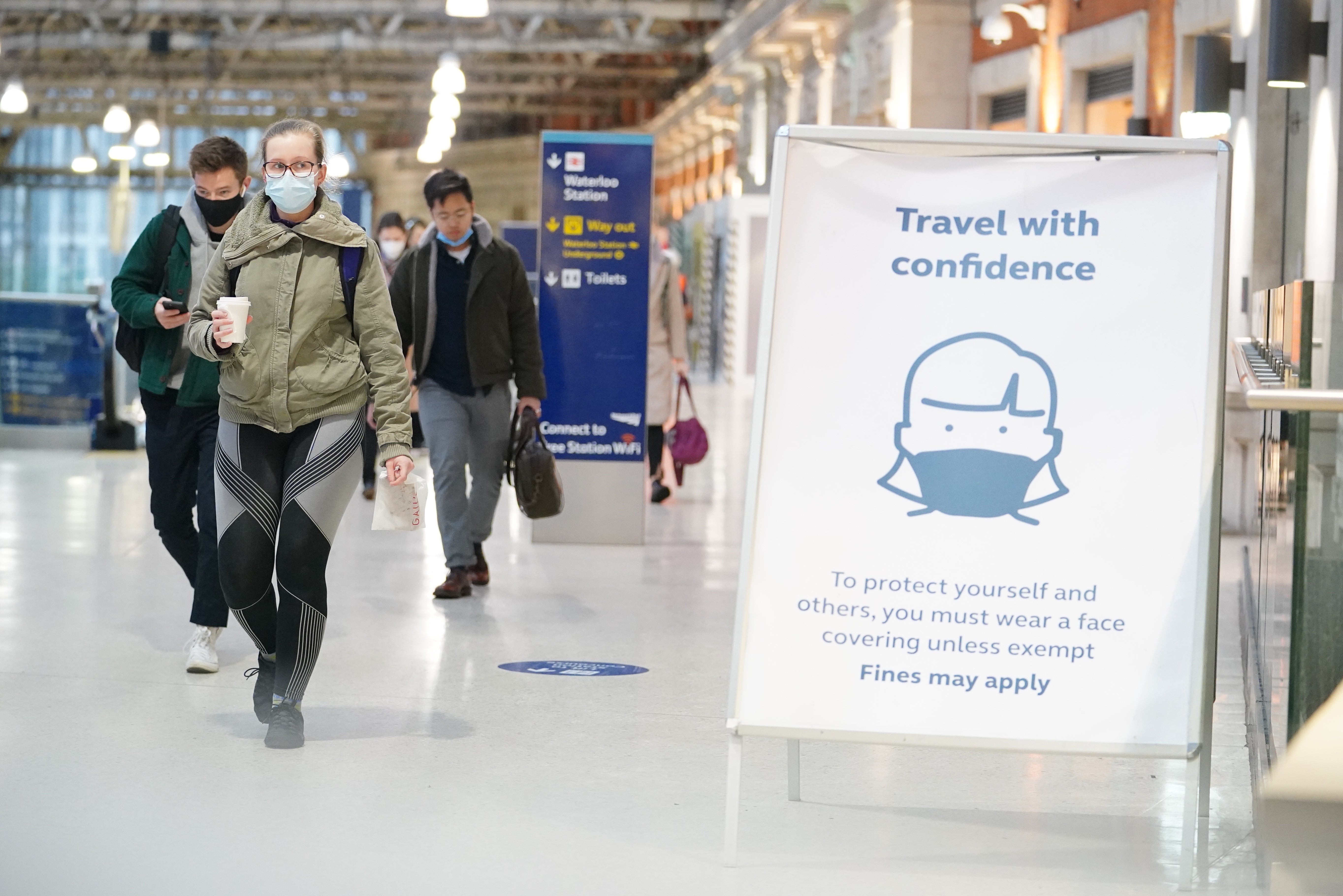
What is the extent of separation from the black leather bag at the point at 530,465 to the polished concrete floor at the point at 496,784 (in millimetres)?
483

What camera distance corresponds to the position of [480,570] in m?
7.59

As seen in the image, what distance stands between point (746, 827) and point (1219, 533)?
3.90 feet

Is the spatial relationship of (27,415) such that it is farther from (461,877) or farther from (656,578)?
(461,877)

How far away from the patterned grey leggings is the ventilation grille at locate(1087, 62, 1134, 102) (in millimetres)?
11539

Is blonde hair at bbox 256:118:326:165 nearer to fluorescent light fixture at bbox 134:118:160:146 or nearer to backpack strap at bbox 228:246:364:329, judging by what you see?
backpack strap at bbox 228:246:364:329

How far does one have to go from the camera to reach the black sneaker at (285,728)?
4.58 metres

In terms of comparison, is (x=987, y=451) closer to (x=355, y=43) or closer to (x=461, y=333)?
(x=461, y=333)

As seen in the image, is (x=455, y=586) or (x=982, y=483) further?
(x=455, y=586)

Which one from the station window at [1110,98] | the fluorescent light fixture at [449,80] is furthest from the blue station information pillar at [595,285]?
the fluorescent light fixture at [449,80]

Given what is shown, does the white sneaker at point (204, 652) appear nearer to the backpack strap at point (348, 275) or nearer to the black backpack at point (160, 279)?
the black backpack at point (160, 279)

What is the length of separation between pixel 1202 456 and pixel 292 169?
229 cm

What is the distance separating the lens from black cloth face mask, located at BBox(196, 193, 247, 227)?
17.7 feet

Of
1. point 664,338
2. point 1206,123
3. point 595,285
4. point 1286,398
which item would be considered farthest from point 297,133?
point 1206,123

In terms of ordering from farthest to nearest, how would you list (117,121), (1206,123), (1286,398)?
(117,121), (1206,123), (1286,398)
